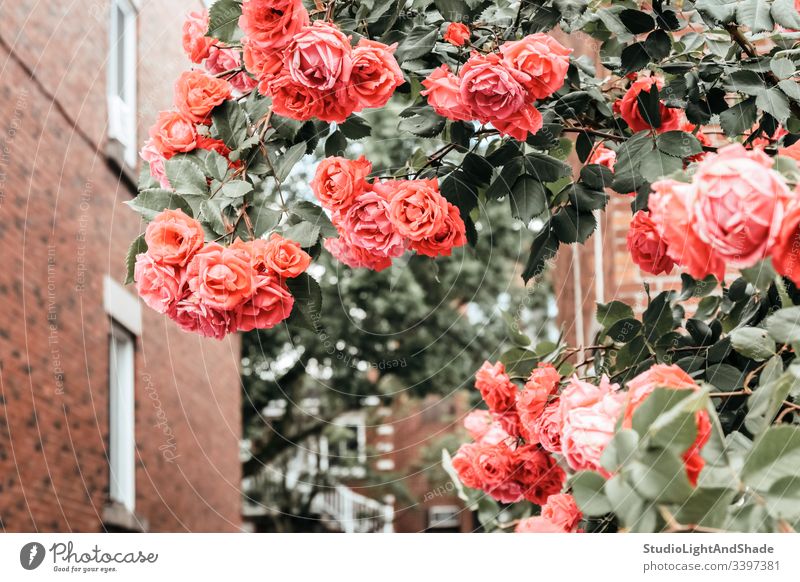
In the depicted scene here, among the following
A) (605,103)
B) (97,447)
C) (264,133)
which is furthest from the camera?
(97,447)

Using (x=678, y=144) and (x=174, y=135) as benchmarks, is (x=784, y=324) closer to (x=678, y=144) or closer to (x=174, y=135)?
(x=678, y=144)

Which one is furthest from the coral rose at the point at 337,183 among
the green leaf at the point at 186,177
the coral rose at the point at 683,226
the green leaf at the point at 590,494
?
the green leaf at the point at 590,494

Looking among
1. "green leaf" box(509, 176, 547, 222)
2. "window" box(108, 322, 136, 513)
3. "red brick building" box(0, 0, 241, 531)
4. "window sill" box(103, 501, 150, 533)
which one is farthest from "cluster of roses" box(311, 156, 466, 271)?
"window" box(108, 322, 136, 513)

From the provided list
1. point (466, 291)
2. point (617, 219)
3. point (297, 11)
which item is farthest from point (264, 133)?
point (466, 291)

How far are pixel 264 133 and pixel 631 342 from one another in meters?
0.83

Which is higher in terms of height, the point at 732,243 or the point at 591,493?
the point at 732,243

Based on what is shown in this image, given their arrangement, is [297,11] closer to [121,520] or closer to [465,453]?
[465,453]

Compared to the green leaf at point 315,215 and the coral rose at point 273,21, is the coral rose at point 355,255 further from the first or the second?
the coral rose at point 273,21

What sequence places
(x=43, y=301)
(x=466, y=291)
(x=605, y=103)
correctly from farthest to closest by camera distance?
(x=466, y=291) → (x=43, y=301) → (x=605, y=103)

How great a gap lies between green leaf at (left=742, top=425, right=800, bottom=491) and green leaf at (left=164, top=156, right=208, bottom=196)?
1047 millimetres

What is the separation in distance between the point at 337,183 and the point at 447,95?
0.26 meters

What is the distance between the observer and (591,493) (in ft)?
2.86

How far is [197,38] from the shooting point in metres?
1.85

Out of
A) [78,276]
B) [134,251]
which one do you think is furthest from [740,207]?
[78,276]
